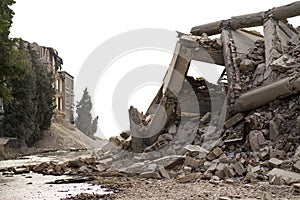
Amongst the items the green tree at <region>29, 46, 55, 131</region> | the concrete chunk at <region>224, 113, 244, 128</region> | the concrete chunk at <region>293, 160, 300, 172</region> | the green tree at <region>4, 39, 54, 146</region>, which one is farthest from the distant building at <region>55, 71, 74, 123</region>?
the concrete chunk at <region>293, 160, 300, 172</region>

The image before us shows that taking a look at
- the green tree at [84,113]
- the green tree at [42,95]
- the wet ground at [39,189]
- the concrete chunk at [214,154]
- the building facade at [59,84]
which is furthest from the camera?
the green tree at [84,113]

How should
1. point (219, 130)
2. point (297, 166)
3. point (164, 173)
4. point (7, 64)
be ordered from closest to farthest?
point (297, 166), point (164, 173), point (219, 130), point (7, 64)

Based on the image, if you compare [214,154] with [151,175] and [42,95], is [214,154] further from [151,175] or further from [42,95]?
[42,95]

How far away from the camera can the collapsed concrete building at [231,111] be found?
9.53m

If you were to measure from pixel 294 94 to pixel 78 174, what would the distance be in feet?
20.3

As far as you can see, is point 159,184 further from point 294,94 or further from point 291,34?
point 291,34

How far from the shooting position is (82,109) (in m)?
45.5

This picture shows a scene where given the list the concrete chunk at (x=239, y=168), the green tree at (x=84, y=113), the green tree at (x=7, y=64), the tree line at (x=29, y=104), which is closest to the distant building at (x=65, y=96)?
the green tree at (x=84, y=113)

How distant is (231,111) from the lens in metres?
11.4

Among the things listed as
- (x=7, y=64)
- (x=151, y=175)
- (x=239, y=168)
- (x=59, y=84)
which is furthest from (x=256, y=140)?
(x=59, y=84)

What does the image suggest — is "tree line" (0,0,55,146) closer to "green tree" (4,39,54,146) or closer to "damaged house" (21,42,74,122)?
"green tree" (4,39,54,146)

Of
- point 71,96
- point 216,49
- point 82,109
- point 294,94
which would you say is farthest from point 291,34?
point 71,96

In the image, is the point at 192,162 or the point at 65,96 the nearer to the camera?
the point at 192,162

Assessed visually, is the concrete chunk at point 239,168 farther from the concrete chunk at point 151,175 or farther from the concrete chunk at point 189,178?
the concrete chunk at point 151,175
